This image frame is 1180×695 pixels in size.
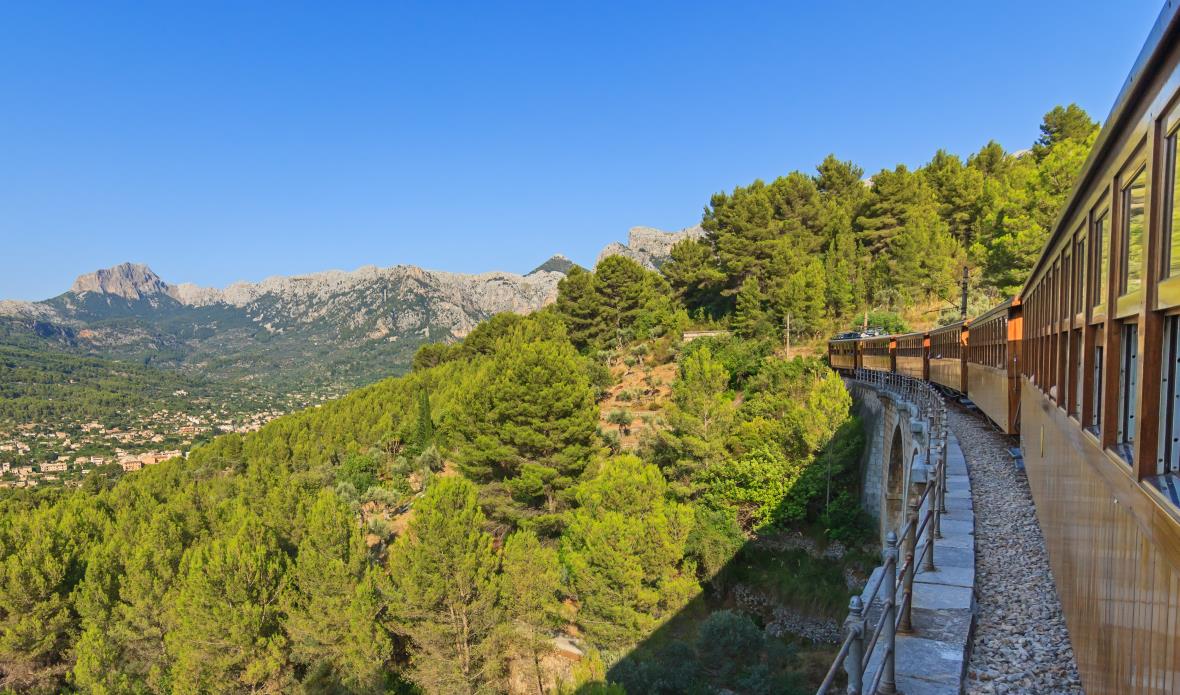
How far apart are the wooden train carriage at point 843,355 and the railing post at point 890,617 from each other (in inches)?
1037

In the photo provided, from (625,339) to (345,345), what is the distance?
142 m

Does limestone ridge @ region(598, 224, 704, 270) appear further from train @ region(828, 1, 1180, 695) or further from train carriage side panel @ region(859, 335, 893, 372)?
train @ region(828, 1, 1180, 695)

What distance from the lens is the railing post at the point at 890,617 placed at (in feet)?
9.77

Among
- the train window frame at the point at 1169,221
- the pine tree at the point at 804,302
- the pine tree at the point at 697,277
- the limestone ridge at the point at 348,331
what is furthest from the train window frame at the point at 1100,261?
the limestone ridge at the point at 348,331

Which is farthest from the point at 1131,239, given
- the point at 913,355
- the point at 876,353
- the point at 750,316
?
the point at 750,316

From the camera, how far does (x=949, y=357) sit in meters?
16.4

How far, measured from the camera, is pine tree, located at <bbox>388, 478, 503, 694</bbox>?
15.8 metres

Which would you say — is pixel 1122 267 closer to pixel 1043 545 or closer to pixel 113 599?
pixel 1043 545

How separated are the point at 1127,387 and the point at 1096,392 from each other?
0.75 m

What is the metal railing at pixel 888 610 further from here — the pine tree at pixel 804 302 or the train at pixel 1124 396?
the pine tree at pixel 804 302

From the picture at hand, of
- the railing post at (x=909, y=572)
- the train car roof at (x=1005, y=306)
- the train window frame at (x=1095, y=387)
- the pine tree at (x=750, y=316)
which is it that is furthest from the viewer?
the pine tree at (x=750, y=316)

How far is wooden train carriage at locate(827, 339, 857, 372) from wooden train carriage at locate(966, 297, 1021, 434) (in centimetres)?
1484

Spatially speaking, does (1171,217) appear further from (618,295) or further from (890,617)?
(618,295)

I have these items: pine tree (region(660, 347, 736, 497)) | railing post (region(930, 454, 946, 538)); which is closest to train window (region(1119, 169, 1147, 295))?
railing post (region(930, 454, 946, 538))
